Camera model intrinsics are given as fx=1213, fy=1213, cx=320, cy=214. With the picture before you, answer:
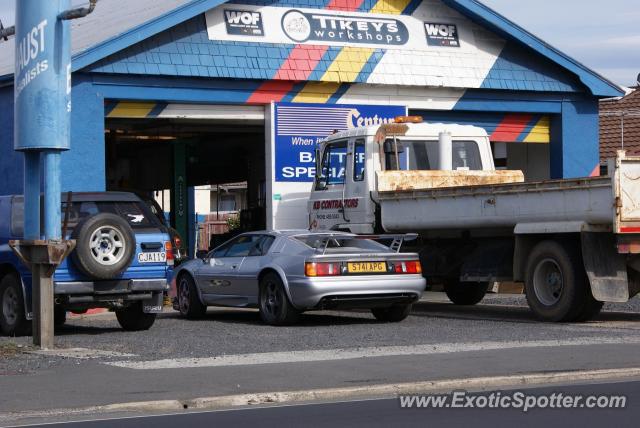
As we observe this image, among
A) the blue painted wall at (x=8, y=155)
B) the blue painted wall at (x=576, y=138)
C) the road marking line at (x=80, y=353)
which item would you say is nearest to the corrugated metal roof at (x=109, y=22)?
the blue painted wall at (x=8, y=155)

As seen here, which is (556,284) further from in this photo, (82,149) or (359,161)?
(82,149)

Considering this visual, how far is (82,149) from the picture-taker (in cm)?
2241

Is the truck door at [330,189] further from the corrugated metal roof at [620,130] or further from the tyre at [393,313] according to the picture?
the corrugated metal roof at [620,130]

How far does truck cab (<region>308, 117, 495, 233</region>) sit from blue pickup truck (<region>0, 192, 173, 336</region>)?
474cm

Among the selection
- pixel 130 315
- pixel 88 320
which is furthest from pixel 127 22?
pixel 130 315

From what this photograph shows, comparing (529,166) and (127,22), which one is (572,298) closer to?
(127,22)

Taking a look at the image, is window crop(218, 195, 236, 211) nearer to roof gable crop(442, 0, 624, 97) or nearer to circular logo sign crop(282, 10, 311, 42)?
roof gable crop(442, 0, 624, 97)

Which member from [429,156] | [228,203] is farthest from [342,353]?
[228,203]

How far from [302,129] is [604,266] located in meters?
9.93

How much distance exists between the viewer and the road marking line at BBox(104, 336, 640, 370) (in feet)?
41.4

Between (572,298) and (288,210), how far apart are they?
28.2 ft

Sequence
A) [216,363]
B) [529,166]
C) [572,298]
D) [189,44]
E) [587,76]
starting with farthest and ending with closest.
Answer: [529,166] < [587,76] < [189,44] < [572,298] < [216,363]

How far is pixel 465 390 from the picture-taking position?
10773 millimetres

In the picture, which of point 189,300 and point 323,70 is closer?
point 189,300
